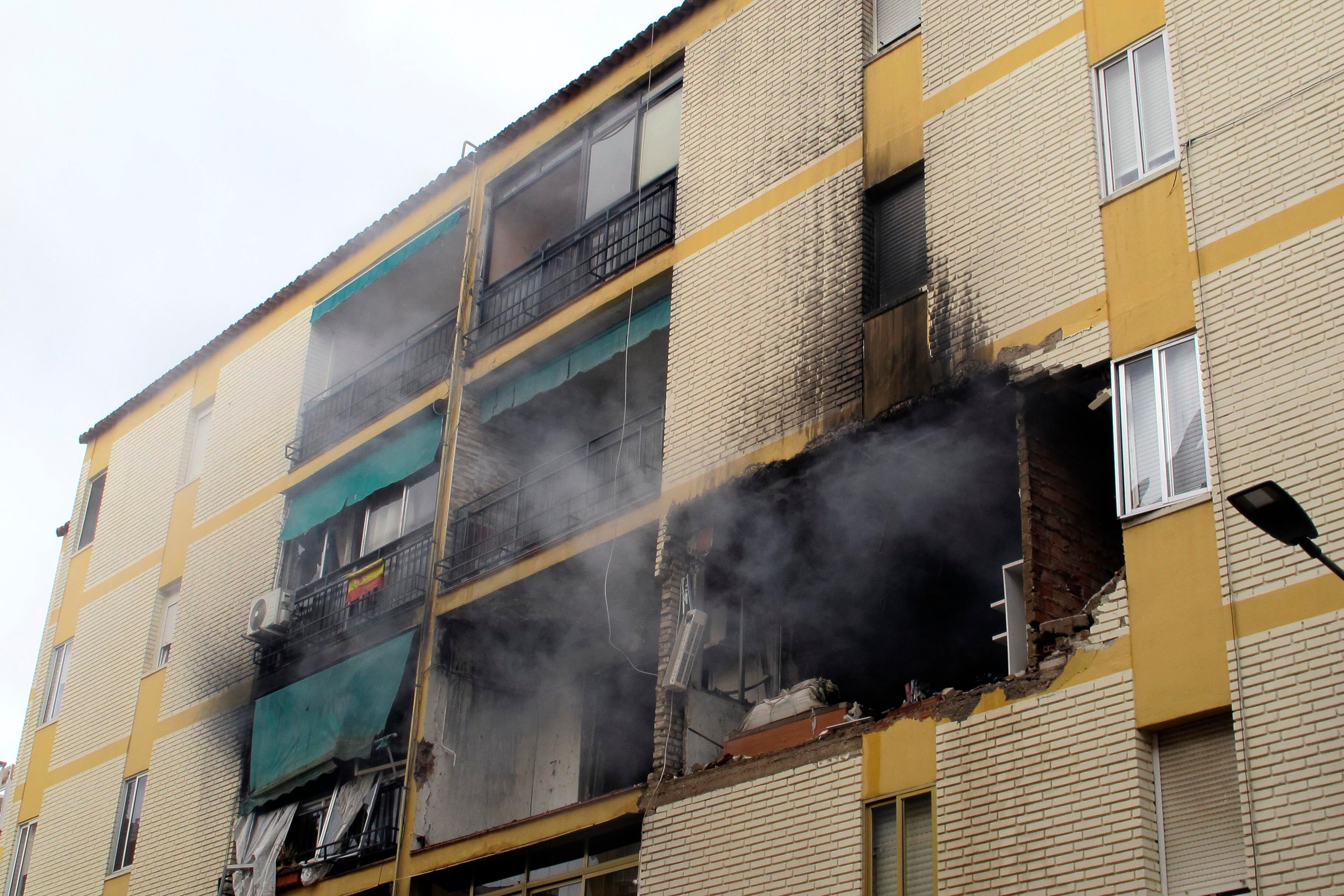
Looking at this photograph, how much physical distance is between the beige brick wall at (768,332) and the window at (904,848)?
354cm

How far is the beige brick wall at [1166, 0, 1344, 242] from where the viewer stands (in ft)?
33.0

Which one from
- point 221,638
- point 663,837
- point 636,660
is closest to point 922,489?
point 663,837

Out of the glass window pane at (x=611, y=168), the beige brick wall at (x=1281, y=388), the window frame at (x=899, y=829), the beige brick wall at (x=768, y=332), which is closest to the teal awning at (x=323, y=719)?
the beige brick wall at (x=768, y=332)

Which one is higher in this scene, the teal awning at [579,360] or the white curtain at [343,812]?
the teal awning at [579,360]

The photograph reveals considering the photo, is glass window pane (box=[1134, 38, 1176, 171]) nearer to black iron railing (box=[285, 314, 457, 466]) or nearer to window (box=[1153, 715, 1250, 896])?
window (box=[1153, 715, 1250, 896])

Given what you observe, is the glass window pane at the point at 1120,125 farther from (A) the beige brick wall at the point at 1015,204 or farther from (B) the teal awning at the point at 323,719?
(B) the teal awning at the point at 323,719

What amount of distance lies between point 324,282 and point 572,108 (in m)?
5.34

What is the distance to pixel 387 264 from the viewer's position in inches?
790

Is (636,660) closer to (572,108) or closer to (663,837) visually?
(663,837)

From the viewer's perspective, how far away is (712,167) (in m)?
15.6

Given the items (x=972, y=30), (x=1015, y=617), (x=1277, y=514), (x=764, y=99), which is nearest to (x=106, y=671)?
(x=764, y=99)

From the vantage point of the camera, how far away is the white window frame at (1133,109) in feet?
36.5

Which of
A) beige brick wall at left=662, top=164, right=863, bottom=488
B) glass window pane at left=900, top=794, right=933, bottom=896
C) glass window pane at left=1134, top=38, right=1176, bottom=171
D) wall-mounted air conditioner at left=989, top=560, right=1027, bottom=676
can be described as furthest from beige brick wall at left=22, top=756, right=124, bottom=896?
glass window pane at left=1134, top=38, right=1176, bottom=171

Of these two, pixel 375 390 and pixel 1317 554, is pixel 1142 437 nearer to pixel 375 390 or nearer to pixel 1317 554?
pixel 1317 554
